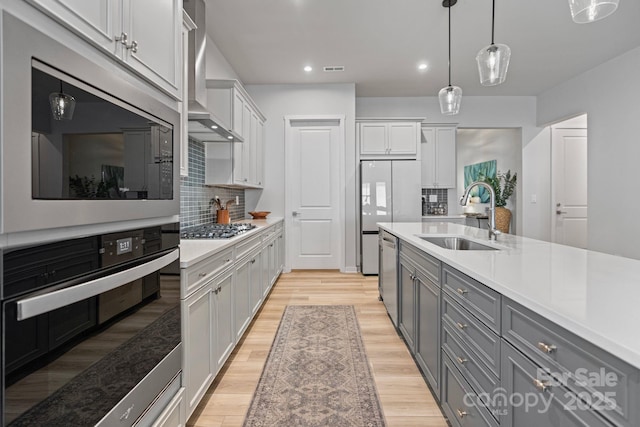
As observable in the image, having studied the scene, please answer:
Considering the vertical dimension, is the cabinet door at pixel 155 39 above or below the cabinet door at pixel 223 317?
above

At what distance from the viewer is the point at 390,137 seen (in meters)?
5.24

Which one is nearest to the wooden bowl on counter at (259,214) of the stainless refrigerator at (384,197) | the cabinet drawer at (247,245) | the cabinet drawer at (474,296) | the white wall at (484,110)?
the stainless refrigerator at (384,197)

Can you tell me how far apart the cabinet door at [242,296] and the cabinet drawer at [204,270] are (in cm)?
29

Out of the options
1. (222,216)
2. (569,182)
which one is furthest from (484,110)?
(222,216)

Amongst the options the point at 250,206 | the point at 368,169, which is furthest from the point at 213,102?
the point at 368,169

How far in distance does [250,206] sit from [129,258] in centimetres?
411

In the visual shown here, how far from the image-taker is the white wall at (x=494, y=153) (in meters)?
5.98

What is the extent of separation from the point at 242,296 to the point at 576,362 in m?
2.15

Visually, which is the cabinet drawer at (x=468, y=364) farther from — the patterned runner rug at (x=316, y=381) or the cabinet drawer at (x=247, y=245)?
the cabinet drawer at (x=247, y=245)

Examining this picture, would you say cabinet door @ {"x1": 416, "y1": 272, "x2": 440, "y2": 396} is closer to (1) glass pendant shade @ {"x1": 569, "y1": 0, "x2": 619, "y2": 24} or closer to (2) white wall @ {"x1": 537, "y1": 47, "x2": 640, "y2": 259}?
(1) glass pendant shade @ {"x1": 569, "y1": 0, "x2": 619, "y2": 24}

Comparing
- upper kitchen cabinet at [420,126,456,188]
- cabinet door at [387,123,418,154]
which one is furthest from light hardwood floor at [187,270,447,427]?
upper kitchen cabinet at [420,126,456,188]

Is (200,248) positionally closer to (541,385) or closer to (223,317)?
(223,317)

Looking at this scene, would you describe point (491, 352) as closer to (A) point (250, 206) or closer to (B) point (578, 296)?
(B) point (578, 296)

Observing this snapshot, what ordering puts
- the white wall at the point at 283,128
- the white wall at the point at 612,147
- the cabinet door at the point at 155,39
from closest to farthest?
1. the cabinet door at the point at 155,39
2. the white wall at the point at 612,147
3. the white wall at the point at 283,128
